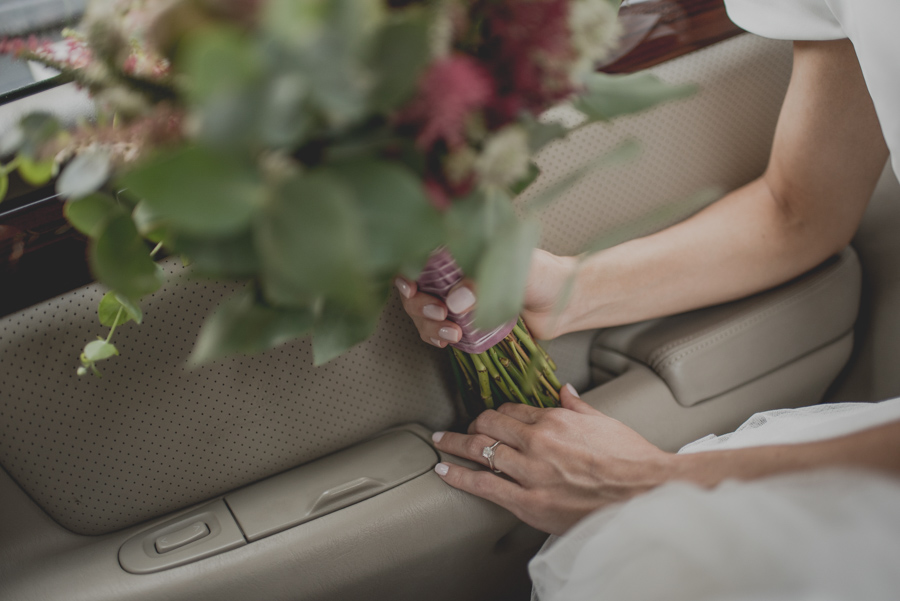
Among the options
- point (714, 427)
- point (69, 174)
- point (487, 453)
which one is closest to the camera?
point (69, 174)

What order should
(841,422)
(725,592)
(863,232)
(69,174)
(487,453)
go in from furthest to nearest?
(863,232) → (487,453) → (841,422) → (725,592) → (69,174)

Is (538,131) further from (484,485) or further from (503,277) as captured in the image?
(484,485)

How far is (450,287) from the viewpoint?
27.3 inches

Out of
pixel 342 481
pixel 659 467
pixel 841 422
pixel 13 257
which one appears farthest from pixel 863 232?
pixel 13 257

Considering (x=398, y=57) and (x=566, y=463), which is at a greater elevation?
(x=398, y=57)

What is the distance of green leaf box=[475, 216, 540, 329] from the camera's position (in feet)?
1.16

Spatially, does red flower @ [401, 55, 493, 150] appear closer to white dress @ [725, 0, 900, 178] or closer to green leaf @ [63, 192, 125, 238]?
green leaf @ [63, 192, 125, 238]

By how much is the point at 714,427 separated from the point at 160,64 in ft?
3.18

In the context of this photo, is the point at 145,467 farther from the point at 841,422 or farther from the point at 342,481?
the point at 841,422

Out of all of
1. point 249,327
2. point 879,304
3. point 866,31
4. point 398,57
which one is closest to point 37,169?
point 249,327

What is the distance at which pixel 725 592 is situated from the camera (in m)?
0.54

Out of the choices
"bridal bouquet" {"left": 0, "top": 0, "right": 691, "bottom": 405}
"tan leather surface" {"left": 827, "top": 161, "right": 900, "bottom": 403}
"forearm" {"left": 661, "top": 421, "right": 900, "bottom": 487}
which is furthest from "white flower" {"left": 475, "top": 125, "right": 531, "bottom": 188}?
"tan leather surface" {"left": 827, "top": 161, "right": 900, "bottom": 403}

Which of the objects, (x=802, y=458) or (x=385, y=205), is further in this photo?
(x=802, y=458)

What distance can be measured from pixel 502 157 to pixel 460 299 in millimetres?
338
